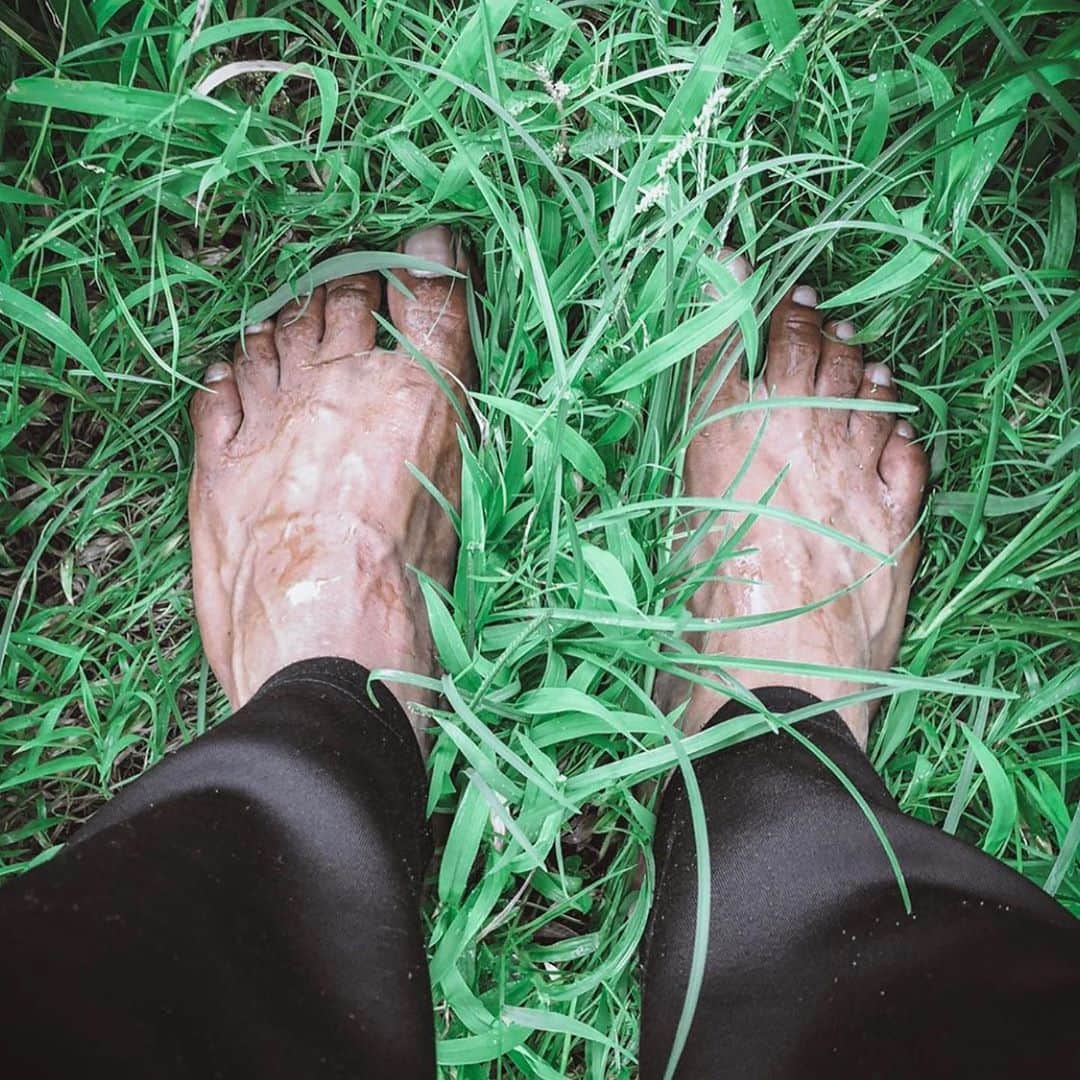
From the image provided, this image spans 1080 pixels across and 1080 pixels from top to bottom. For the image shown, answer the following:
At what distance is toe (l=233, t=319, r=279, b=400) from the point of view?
3.67 feet

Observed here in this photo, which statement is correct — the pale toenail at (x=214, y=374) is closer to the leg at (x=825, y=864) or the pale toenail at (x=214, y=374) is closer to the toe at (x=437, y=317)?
the toe at (x=437, y=317)

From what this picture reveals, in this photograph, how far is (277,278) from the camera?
105 cm

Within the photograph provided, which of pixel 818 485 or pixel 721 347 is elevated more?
pixel 721 347

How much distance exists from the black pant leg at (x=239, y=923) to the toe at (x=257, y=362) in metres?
0.44

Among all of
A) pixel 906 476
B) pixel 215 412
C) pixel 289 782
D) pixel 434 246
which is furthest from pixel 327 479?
pixel 906 476

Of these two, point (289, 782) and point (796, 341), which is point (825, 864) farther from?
point (796, 341)

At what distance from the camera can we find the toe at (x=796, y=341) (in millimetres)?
1096

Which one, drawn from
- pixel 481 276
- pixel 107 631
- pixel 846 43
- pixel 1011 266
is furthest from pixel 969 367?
pixel 107 631

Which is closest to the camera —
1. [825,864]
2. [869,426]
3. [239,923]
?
[239,923]

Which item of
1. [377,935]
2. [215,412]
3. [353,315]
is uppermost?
[353,315]

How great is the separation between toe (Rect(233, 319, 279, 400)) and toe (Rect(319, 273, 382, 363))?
0.07 m

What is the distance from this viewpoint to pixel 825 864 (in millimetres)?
751

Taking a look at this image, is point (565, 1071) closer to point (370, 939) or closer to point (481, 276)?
point (370, 939)

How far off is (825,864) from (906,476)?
0.52 meters
